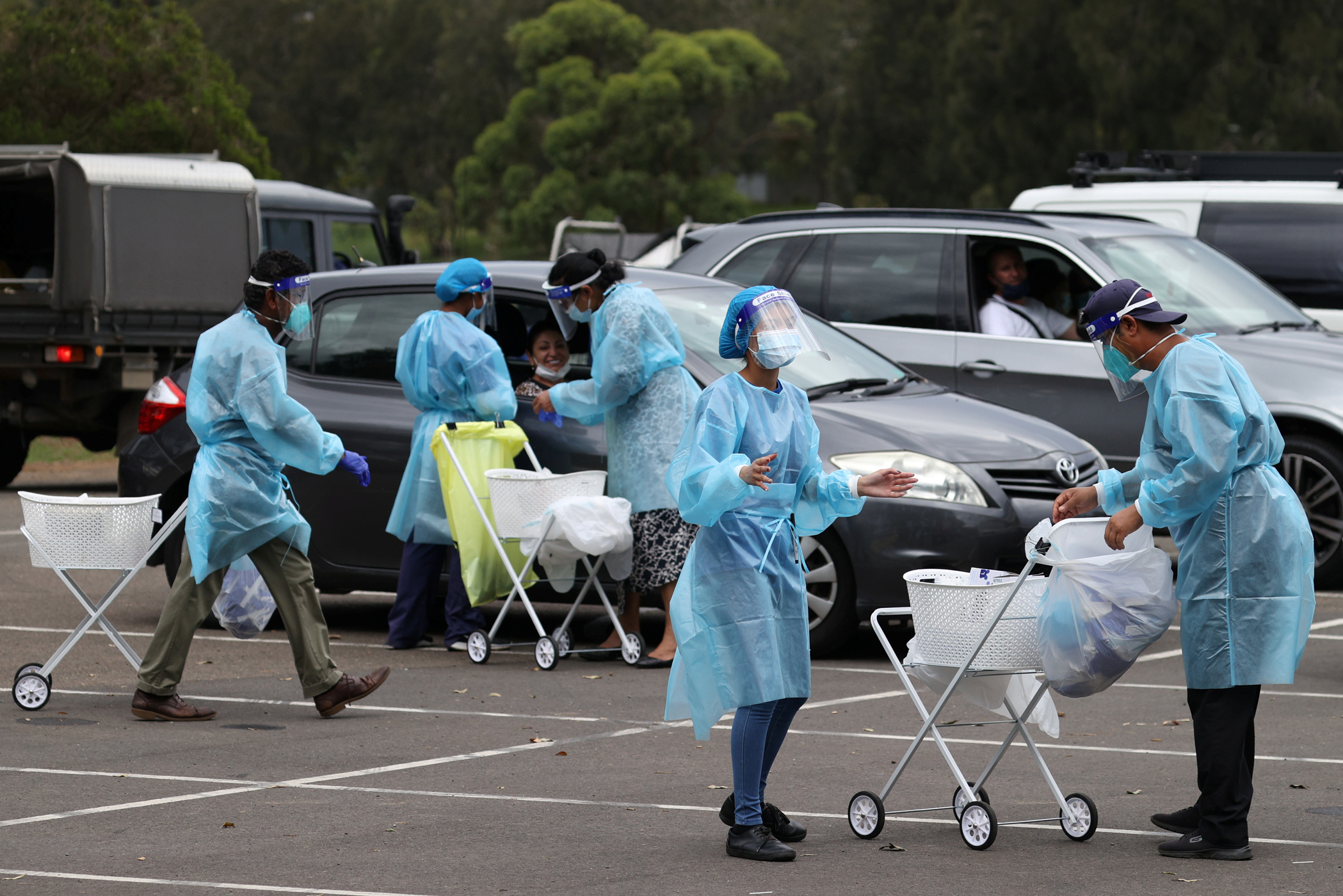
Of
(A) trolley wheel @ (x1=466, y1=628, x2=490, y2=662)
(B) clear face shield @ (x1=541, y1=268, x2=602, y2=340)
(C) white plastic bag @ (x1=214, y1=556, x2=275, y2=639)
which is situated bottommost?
(A) trolley wheel @ (x1=466, y1=628, x2=490, y2=662)

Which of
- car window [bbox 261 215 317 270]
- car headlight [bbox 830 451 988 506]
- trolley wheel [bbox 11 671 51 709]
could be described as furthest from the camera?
car window [bbox 261 215 317 270]

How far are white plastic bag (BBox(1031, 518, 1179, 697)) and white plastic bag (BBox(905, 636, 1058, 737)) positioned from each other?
0.81ft

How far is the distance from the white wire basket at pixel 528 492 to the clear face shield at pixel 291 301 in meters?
1.31

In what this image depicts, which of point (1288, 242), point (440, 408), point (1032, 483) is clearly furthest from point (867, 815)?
point (1288, 242)

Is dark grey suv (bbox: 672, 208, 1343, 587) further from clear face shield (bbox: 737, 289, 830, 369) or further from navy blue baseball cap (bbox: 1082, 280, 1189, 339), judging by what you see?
clear face shield (bbox: 737, 289, 830, 369)

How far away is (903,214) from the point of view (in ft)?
36.9

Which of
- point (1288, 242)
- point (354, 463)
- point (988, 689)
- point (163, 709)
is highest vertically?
point (1288, 242)

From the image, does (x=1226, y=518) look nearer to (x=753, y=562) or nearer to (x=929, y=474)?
(x=753, y=562)

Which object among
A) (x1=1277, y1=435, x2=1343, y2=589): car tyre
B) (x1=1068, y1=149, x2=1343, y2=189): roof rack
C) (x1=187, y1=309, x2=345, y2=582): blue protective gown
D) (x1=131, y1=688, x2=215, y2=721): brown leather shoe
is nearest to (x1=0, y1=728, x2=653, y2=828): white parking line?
(x1=131, y1=688, x2=215, y2=721): brown leather shoe

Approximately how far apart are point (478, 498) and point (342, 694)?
57.2 inches

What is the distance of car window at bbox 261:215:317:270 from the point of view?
691 inches

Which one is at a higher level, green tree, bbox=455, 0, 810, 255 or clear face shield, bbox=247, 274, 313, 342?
clear face shield, bbox=247, 274, 313, 342

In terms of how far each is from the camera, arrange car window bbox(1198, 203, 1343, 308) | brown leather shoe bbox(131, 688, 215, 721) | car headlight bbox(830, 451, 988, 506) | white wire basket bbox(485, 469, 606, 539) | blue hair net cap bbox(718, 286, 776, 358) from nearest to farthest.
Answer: blue hair net cap bbox(718, 286, 776, 358) < brown leather shoe bbox(131, 688, 215, 721) < white wire basket bbox(485, 469, 606, 539) < car headlight bbox(830, 451, 988, 506) < car window bbox(1198, 203, 1343, 308)

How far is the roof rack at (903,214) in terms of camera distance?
35.9ft
